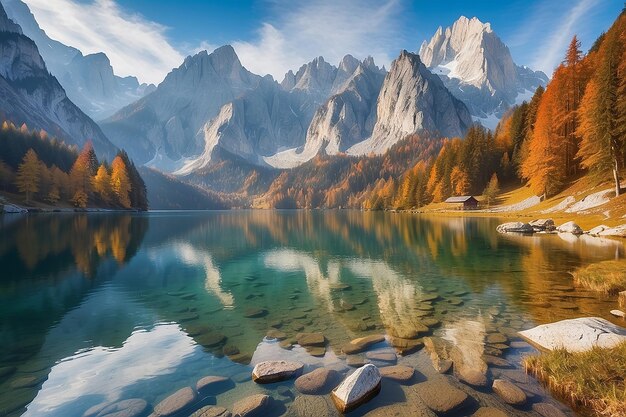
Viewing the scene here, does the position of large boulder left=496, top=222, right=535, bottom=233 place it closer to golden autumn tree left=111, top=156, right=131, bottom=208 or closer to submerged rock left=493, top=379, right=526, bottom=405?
submerged rock left=493, top=379, right=526, bottom=405

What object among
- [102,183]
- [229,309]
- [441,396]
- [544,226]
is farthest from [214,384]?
[102,183]

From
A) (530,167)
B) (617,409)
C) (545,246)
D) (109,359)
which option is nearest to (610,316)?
(617,409)

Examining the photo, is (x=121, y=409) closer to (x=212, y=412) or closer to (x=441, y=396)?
(x=212, y=412)

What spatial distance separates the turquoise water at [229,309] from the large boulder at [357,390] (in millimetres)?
319

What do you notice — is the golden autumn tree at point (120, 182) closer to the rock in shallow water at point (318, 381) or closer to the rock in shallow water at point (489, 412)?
the rock in shallow water at point (318, 381)

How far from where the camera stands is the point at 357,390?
31.1ft

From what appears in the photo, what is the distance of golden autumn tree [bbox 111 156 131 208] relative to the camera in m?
145

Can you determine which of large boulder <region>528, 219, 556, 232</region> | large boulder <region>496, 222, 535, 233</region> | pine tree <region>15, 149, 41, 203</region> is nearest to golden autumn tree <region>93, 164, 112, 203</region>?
pine tree <region>15, 149, 41, 203</region>

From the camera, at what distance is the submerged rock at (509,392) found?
940cm

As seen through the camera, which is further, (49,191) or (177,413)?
(49,191)

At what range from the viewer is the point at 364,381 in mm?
9820

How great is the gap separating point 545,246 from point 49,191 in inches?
6201

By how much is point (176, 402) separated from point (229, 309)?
9.77 metres

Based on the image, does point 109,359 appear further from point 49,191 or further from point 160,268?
point 49,191
